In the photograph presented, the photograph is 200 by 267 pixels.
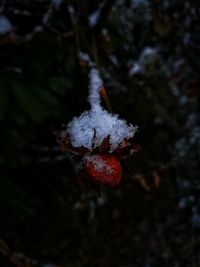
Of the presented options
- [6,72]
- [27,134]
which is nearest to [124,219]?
[27,134]

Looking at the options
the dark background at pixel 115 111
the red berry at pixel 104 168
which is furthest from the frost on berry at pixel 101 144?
the dark background at pixel 115 111

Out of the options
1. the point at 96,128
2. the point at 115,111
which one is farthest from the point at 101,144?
the point at 115,111

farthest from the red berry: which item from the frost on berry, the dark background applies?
the dark background

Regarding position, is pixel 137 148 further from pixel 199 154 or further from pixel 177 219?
pixel 177 219

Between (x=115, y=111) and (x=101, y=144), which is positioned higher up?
(x=115, y=111)

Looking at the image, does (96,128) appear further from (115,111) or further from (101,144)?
(115,111)

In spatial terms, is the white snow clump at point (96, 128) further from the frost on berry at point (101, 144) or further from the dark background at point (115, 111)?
the dark background at point (115, 111)
